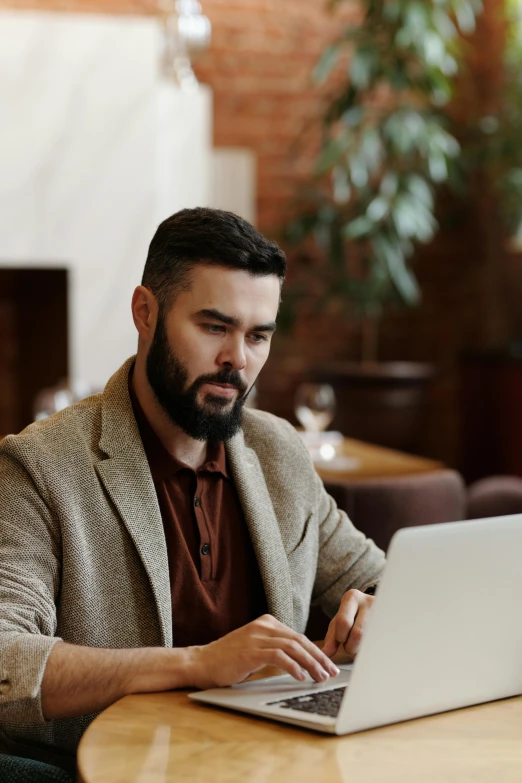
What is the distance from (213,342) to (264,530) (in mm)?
323

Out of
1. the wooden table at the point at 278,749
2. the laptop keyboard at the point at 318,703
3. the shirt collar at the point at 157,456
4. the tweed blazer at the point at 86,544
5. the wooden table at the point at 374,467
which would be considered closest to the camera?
the wooden table at the point at 278,749

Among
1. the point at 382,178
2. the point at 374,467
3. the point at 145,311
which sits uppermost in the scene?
the point at 382,178

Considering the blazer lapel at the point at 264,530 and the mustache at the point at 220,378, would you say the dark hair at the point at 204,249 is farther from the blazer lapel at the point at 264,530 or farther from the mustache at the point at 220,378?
the blazer lapel at the point at 264,530

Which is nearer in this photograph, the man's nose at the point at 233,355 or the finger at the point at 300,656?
the finger at the point at 300,656

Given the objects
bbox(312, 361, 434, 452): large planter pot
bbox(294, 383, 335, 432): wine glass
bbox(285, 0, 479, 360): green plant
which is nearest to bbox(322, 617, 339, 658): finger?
bbox(294, 383, 335, 432): wine glass

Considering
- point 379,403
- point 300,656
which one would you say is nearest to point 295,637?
point 300,656

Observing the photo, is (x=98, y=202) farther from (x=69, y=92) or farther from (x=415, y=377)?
(x=415, y=377)

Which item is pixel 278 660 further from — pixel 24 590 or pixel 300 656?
pixel 24 590

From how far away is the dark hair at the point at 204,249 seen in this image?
1611 mm

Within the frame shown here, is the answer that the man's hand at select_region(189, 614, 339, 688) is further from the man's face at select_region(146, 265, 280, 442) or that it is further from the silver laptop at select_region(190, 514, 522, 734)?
the man's face at select_region(146, 265, 280, 442)

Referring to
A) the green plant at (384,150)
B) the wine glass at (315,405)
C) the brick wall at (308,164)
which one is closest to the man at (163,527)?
the wine glass at (315,405)

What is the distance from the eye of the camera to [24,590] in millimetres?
1481

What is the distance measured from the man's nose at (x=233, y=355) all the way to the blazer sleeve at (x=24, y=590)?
0.31m

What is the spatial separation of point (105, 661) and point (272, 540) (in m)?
0.43
